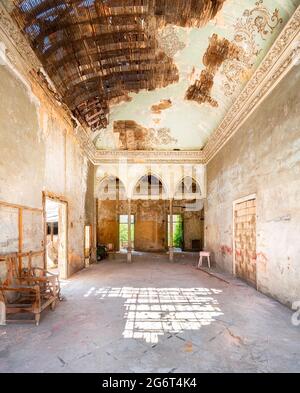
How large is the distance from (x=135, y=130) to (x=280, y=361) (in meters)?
10.8

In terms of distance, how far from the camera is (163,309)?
5.18 meters

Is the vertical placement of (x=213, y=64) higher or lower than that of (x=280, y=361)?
higher

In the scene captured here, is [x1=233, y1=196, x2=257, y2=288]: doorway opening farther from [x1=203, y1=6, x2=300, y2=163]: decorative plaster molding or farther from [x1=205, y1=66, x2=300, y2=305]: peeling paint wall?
[x1=203, y1=6, x2=300, y2=163]: decorative plaster molding

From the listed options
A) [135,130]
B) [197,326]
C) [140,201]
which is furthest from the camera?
[140,201]

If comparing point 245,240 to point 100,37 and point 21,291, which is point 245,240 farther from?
point 100,37

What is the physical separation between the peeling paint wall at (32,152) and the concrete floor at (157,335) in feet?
6.13

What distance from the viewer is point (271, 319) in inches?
181

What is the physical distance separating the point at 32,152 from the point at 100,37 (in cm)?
330

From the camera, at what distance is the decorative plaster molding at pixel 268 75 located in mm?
4945

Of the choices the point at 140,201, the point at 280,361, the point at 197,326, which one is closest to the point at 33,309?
the point at 197,326

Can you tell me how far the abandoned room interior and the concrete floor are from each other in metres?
0.03

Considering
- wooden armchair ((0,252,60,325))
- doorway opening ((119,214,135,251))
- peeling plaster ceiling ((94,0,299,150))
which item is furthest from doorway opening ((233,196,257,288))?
doorway opening ((119,214,135,251))

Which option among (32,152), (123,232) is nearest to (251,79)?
(32,152)

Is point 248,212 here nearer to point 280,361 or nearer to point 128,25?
point 280,361
